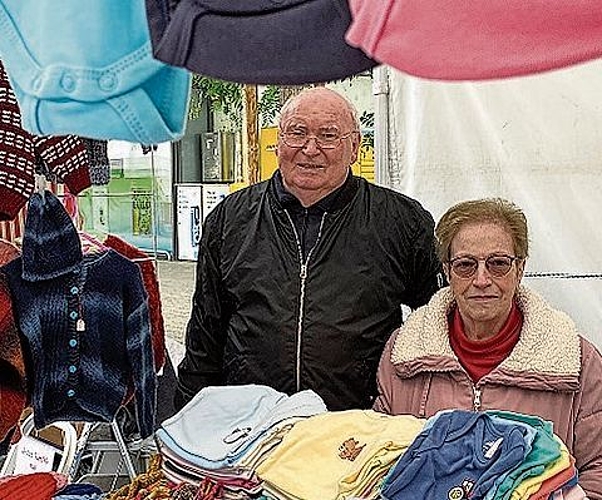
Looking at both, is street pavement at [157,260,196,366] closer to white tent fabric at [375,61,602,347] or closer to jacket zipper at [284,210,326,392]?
white tent fabric at [375,61,602,347]

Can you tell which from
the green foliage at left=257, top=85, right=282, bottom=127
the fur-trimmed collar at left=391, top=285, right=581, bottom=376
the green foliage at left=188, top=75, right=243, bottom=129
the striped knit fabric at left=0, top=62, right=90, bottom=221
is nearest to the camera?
the striped knit fabric at left=0, top=62, right=90, bottom=221

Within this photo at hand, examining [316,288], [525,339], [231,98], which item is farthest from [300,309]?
[231,98]

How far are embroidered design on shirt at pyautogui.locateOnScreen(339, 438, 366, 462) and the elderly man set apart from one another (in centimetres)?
69

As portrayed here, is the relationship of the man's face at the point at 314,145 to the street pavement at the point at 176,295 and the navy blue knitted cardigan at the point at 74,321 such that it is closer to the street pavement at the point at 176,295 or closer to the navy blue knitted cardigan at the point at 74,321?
the navy blue knitted cardigan at the point at 74,321

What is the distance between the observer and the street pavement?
19.9 ft

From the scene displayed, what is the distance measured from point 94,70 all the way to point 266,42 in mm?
165

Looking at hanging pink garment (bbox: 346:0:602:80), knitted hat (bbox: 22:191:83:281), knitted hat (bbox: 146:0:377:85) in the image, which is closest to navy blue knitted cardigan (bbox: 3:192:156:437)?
knitted hat (bbox: 22:191:83:281)

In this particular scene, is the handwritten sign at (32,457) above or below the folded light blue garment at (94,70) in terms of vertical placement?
below

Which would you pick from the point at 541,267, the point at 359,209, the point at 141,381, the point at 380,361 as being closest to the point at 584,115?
the point at 541,267

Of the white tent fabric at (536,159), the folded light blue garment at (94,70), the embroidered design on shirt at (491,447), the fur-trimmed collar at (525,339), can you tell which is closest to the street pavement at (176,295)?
the white tent fabric at (536,159)

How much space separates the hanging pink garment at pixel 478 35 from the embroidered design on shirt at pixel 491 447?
0.77 meters

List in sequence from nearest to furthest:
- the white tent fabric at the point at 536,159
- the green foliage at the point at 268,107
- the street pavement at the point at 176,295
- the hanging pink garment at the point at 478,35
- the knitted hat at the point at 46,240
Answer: the hanging pink garment at the point at 478,35 < the knitted hat at the point at 46,240 < the white tent fabric at the point at 536,159 < the street pavement at the point at 176,295 < the green foliage at the point at 268,107

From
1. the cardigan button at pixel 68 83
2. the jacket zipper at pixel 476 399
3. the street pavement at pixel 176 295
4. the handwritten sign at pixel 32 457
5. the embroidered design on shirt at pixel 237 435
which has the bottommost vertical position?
the street pavement at pixel 176 295

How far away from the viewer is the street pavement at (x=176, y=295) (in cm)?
605
